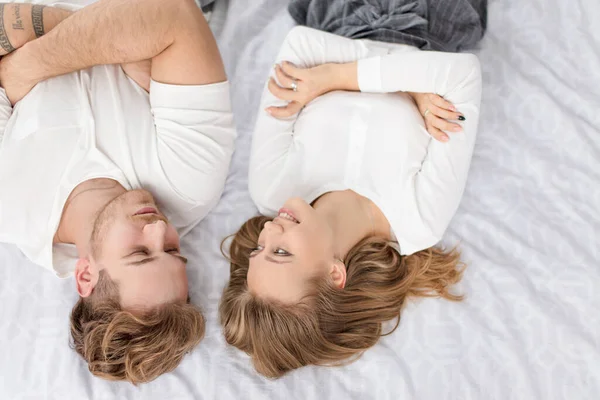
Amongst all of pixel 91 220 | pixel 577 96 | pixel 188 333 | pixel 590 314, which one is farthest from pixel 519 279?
pixel 91 220

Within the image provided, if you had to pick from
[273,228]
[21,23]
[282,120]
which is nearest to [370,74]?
[282,120]

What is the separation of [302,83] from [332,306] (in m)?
0.74

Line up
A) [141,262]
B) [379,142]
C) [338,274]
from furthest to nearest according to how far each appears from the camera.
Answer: [379,142], [338,274], [141,262]

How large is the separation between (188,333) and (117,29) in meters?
0.92

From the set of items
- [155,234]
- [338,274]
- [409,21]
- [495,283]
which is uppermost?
[409,21]

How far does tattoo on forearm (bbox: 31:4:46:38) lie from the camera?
1741 mm

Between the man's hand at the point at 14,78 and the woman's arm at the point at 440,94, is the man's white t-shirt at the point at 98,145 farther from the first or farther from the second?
the woman's arm at the point at 440,94

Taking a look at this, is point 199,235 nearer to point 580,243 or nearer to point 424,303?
point 424,303

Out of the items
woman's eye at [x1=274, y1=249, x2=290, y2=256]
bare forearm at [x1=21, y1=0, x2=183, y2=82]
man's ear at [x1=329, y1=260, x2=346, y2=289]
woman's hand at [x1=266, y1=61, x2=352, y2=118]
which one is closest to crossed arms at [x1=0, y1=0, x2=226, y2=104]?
bare forearm at [x1=21, y1=0, x2=183, y2=82]

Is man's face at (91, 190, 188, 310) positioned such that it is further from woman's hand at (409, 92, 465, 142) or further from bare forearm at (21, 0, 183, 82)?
woman's hand at (409, 92, 465, 142)

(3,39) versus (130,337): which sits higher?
(3,39)

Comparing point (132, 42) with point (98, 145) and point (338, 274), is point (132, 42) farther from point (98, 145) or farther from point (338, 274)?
point (338, 274)

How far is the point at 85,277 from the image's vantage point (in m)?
1.64

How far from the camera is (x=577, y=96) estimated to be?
1989mm
